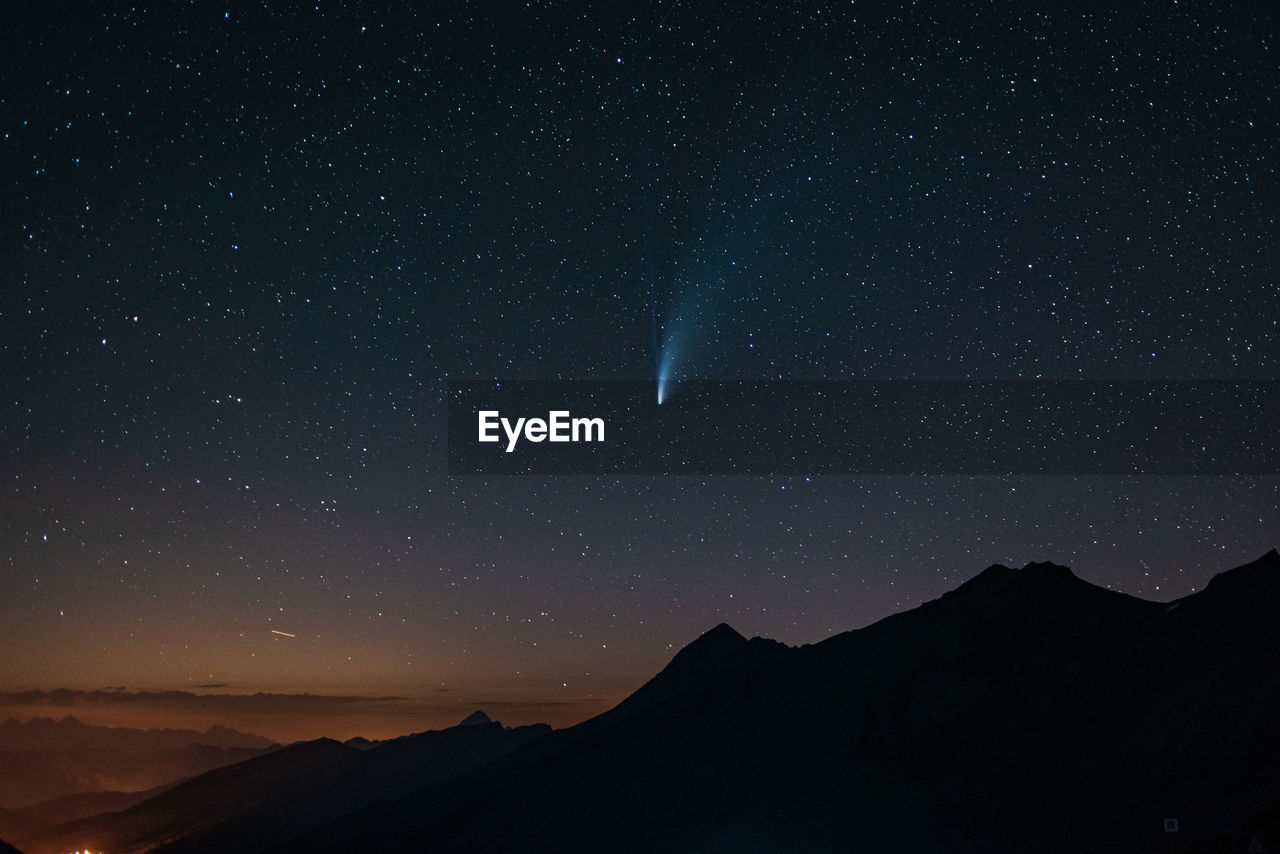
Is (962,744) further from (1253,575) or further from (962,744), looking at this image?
(1253,575)

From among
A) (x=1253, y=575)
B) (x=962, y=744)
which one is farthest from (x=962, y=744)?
(x=1253, y=575)

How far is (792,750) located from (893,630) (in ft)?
91.5

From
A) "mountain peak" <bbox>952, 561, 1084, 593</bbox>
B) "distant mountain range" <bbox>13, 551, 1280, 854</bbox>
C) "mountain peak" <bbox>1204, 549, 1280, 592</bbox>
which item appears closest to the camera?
"distant mountain range" <bbox>13, 551, 1280, 854</bbox>

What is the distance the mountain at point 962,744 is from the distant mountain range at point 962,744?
31cm

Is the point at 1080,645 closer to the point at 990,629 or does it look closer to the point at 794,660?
the point at 990,629

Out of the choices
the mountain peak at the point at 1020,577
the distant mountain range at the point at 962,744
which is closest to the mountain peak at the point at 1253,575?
the distant mountain range at the point at 962,744

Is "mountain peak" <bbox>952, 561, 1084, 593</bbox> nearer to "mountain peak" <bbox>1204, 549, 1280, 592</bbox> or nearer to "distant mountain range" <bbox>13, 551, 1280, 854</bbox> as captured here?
"distant mountain range" <bbox>13, 551, 1280, 854</bbox>

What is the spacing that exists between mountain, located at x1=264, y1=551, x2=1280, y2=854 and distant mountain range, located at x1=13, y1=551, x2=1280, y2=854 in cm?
31

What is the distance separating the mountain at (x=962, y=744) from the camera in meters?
91.2

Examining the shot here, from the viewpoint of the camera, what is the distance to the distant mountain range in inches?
3588

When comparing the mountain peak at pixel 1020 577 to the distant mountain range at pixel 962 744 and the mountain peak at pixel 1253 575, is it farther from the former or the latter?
the mountain peak at pixel 1253 575

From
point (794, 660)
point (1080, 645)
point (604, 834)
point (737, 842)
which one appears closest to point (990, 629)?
point (1080, 645)

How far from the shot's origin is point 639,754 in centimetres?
15700

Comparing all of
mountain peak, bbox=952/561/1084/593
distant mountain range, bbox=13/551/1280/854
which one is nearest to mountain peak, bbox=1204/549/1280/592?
distant mountain range, bbox=13/551/1280/854
